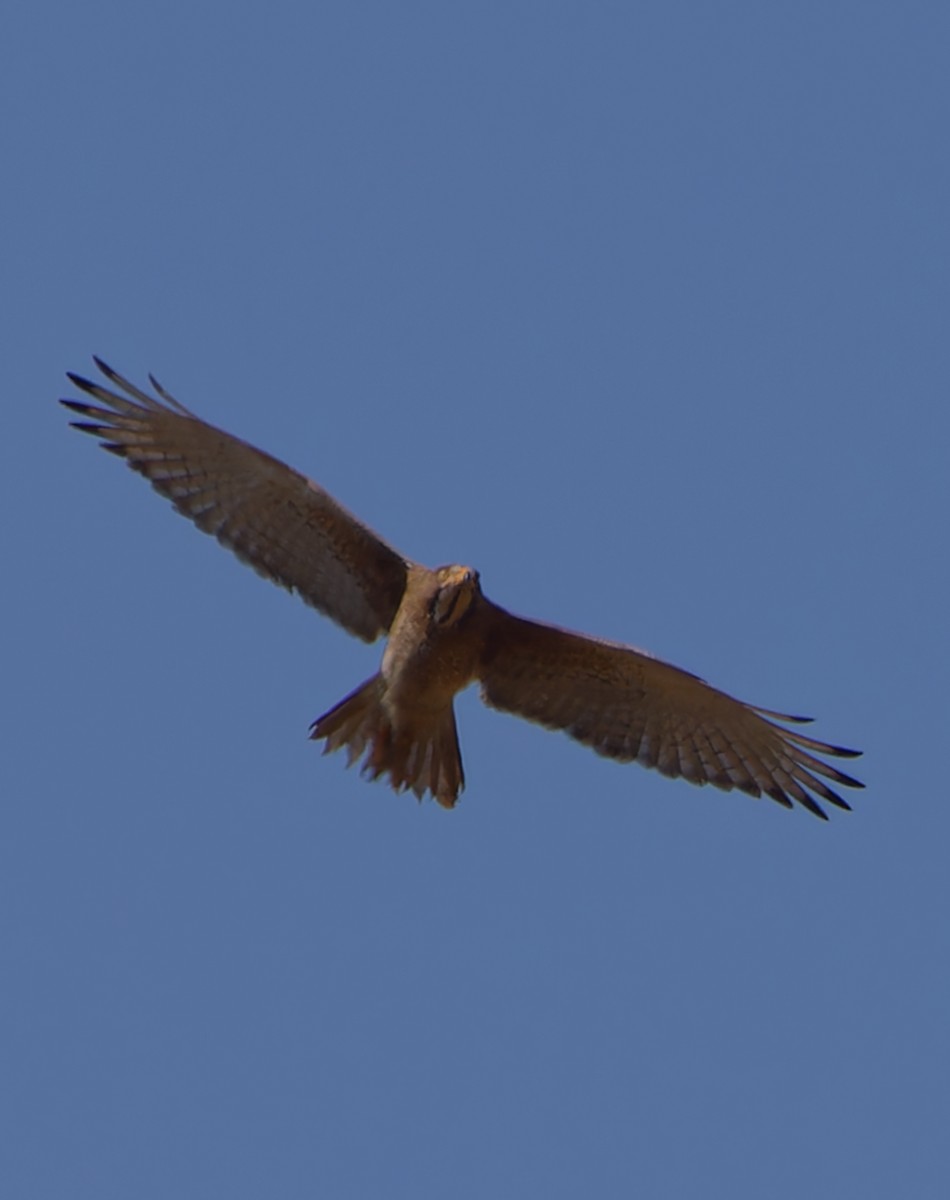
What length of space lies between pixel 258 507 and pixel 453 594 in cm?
111

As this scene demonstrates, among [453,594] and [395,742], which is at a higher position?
[453,594]

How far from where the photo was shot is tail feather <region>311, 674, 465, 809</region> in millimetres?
14023

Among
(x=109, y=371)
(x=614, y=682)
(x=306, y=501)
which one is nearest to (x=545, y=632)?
(x=614, y=682)

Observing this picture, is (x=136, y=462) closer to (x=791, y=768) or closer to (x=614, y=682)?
(x=614, y=682)

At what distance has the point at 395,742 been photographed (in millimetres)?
14086

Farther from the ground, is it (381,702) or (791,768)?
(791,768)

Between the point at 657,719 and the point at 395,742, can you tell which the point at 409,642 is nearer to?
the point at 395,742

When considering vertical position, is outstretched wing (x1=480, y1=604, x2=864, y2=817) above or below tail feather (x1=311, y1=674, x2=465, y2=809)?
above

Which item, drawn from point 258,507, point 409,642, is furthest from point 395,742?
point 258,507

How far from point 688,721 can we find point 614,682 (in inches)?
17.4

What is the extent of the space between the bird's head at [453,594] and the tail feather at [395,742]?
46cm

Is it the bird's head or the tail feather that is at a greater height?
the bird's head

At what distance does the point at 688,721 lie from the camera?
14.6 metres

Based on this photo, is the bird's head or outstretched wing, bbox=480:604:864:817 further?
outstretched wing, bbox=480:604:864:817
